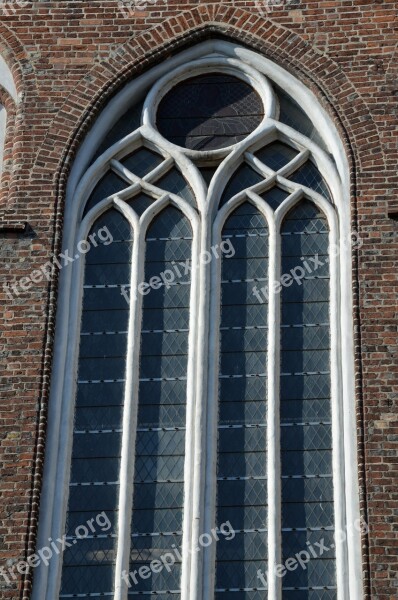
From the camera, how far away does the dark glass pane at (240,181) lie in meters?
17.6

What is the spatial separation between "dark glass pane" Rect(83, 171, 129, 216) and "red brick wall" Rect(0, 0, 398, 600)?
0.36 metres

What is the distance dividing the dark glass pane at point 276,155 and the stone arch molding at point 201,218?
0.22 feet

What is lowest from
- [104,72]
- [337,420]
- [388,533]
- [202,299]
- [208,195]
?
[388,533]

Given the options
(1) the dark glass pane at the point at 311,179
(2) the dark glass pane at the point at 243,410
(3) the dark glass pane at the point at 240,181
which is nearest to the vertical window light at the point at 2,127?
(3) the dark glass pane at the point at 240,181

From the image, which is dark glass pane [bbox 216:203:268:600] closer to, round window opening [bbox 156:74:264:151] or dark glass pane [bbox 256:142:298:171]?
dark glass pane [bbox 256:142:298:171]

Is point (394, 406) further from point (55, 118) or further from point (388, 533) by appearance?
point (55, 118)

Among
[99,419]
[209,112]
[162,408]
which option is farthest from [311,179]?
[99,419]

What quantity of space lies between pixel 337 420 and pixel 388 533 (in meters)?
1.25

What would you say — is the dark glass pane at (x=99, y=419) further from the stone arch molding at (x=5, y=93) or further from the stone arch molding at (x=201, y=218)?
the stone arch molding at (x=5, y=93)

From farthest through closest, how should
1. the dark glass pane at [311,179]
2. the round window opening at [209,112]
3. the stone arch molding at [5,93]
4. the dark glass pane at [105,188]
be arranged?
the stone arch molding at [5,93] < the round window opening at [209,112] < the dark glass pane at [105,188] < the dark glass pane at [311,179]

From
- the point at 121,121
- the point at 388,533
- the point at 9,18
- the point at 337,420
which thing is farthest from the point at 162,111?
the point at 388,533

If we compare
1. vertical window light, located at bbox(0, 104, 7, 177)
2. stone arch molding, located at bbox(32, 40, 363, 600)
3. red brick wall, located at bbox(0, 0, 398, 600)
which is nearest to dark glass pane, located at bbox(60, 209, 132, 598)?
stone arch molding, located at bbox(32, 40, 363, 600)

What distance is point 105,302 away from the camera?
55.8 feet

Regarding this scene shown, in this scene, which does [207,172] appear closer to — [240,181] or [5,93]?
[240,181]
